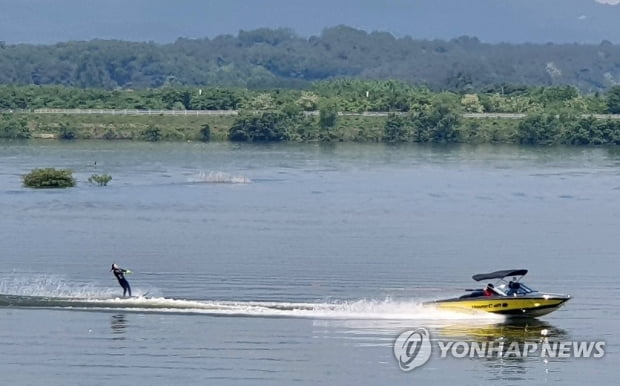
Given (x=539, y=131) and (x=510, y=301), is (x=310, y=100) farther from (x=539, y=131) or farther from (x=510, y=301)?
(x=510, y=301)

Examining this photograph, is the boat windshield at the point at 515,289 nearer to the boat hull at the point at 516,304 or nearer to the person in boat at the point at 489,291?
the boat hull at the point at 516,304

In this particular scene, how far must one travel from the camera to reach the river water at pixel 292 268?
4350cm

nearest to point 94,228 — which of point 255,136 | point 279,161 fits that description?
point 279,161

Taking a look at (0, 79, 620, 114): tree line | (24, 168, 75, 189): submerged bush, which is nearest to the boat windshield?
(24, 168, 75, 189): submerged bush

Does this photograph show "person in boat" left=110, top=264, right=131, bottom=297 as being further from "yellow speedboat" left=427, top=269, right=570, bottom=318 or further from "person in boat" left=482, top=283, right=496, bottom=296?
"person in boat" left=482, top=283, right=496, bottom=296

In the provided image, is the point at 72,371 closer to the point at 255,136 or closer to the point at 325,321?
the point at 325,321

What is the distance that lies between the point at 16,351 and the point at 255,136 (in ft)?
327
